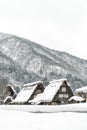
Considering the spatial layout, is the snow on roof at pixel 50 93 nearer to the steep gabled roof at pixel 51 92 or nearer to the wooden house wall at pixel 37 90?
the steep gabled roof at pixel 51 92

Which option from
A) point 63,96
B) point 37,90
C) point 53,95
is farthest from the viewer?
point 37,90

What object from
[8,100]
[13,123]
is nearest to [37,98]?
[8,100]

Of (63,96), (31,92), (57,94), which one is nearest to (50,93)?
(57,94)

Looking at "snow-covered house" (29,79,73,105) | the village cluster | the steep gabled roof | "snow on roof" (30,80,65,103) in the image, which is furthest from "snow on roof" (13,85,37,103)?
"snow-covered house" (29,79,73,105)

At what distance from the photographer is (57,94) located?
7581 centimetres

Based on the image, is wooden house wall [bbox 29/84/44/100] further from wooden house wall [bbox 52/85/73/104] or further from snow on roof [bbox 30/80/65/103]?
wooden house wall [bbox 52/85/73/104]

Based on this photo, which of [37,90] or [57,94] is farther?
[37,90]

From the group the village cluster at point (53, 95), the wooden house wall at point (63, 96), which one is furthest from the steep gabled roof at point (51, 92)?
the wooden house wall at point (63, 96)

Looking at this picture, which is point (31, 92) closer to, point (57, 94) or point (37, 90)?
point (37, 90)

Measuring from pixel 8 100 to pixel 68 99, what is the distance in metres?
32.1

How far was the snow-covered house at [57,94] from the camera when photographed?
7500 centimetres

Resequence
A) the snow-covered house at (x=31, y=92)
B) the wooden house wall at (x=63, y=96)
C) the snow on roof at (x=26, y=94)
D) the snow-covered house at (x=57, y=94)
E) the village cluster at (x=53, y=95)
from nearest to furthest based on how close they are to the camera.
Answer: the snow-covered house at (x=57, y=94), the village cluster at (x=53, y=95), the wooden house wall at (x=63, y=96), the snow-covered house at (x=31, y=92), the snow on roof at (x=26, y=94)

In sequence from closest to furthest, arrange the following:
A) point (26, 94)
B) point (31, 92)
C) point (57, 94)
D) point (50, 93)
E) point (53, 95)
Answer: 1. point (53, 95)
2. point (57, 94)
3. point (50, 93)
4. point (31, 92)
5. point (26, 94)

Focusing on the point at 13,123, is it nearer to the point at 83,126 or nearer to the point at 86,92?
the point at 83,126
